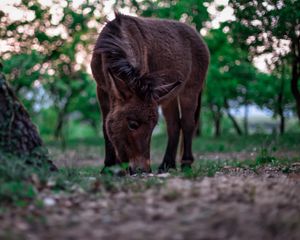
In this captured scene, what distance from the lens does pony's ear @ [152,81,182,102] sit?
6.14 meters

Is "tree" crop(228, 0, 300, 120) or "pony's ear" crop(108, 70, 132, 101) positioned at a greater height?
"tree" crop(228, 0, 300, 120)

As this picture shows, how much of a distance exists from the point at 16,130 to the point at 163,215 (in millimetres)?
2537

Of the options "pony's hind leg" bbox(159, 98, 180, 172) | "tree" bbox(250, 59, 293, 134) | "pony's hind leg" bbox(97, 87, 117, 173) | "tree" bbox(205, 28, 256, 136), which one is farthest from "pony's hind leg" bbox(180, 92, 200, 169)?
"tree" bbox(250, 59, 293, 134)

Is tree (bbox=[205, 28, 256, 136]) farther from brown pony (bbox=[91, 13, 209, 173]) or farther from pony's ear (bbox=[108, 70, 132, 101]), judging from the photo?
pony's ear (bbox=[108, 70, 132, 101])

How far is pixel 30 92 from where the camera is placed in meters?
22.0

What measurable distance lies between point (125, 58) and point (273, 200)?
3434 mm

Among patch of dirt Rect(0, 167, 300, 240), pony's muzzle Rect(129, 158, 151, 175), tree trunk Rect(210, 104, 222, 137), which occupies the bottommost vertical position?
tree trunk Rect(210, 104, 222, 137)

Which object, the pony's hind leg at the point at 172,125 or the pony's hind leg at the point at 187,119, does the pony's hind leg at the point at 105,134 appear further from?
the pony's hind leg at the point at 187,119

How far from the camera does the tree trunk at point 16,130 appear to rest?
4938mm

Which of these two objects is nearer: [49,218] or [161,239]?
[161,239]

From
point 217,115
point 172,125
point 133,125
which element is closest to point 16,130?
point 133,125

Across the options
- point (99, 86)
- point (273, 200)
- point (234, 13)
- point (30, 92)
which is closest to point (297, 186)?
point (273, 200)

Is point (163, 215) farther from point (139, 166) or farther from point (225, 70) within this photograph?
point (225, 70)

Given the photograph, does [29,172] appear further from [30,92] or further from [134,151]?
[30,92]
